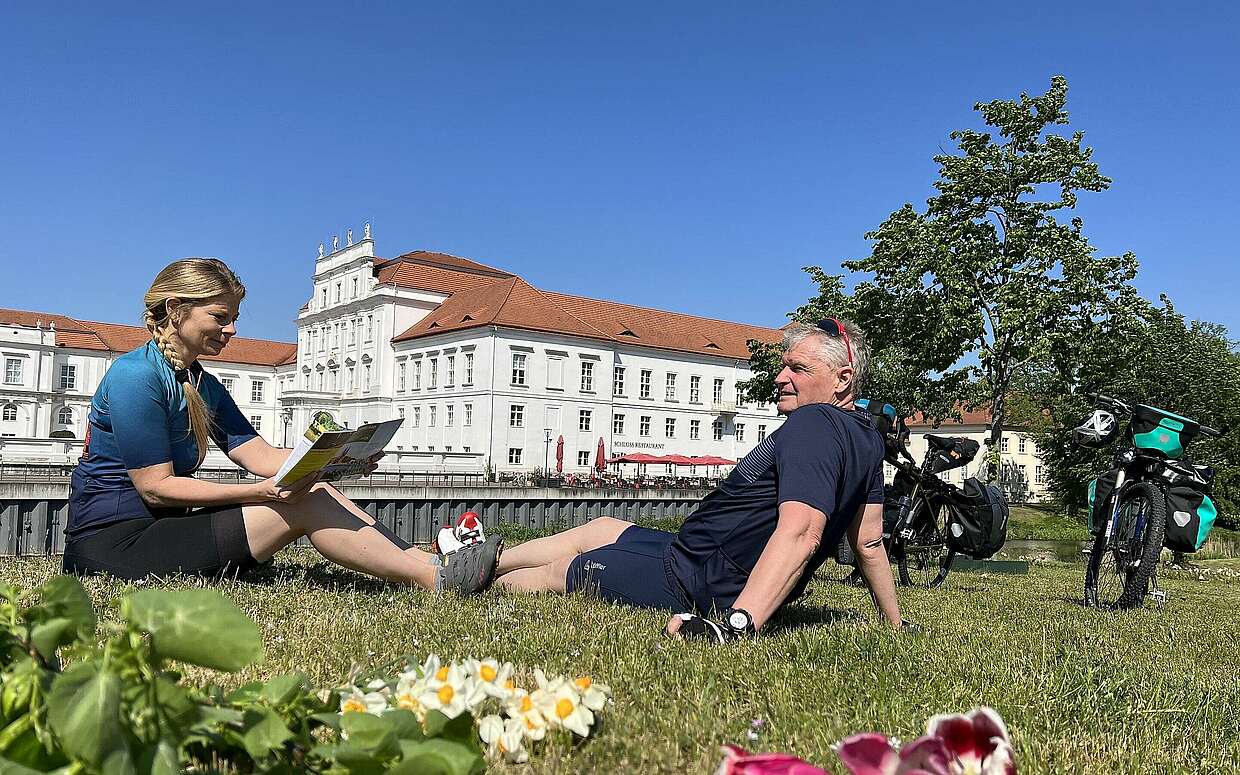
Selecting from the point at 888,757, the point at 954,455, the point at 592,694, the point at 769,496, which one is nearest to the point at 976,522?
the point at 954,455

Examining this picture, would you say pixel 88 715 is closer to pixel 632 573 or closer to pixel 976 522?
pixel 632 573

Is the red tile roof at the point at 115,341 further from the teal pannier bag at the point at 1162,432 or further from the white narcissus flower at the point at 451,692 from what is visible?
the white narcissus flower at the point at 451,692

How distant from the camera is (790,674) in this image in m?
3.08

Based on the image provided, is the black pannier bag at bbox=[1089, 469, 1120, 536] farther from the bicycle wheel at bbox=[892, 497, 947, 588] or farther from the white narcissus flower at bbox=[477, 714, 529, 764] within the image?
the white narcissus flower at bbox=[477, 714, 529, 764]

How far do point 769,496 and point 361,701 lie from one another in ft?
9.31

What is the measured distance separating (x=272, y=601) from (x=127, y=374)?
3.80ft

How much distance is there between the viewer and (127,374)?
4.48m

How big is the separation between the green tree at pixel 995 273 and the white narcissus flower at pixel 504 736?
85.7ft

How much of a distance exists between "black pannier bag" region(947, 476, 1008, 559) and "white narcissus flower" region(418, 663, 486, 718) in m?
9.79

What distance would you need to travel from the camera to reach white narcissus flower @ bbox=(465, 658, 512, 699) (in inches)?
74.5

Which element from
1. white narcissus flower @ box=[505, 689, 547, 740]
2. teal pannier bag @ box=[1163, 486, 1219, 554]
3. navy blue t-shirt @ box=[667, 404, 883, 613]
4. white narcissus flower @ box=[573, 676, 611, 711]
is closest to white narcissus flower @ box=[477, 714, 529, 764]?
white narcissus flower @ box=[505, 689, 547, 740]

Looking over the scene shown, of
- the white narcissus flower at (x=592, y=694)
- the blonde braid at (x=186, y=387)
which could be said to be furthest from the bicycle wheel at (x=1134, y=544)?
the white narcissus flower at (x=592, y=694)

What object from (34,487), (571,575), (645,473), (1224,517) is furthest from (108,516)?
(645,473)

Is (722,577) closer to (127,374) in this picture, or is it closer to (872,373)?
(127,374)
